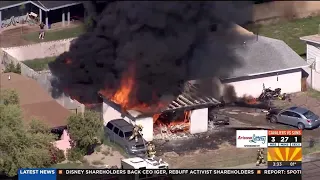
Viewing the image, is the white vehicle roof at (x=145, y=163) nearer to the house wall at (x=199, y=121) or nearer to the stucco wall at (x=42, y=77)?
the house wall at (x=199, y=121)

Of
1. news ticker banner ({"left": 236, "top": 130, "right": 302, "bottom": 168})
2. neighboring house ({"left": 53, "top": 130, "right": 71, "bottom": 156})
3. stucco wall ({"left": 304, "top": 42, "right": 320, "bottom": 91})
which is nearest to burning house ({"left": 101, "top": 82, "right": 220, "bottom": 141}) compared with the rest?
neighboring house ({"left": 53, "top": 130, "right": 71, "bottom": 156})

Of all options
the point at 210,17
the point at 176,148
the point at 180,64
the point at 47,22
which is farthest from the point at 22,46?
the point at 210,17

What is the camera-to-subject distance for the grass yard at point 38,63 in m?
52.0

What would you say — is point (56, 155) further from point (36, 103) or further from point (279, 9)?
point (279, 9)

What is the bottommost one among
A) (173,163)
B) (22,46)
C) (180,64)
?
(173,163)

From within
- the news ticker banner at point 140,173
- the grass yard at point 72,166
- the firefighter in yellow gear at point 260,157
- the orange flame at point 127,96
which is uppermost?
the orange flame at point 127,96

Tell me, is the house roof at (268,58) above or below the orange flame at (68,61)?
above

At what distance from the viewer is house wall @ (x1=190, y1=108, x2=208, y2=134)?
1720 inches

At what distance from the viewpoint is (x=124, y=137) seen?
136 feet

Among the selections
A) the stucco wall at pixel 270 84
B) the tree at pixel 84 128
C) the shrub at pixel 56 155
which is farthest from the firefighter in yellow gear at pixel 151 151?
the stucco wall at pixel 270 84

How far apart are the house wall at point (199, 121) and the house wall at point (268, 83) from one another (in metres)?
3.91

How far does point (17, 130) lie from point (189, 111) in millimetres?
9348

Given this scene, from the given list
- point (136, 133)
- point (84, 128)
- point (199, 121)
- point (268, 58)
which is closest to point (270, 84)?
point (268, 58)

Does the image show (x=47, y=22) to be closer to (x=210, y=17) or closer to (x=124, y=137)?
(x=124, y=137)
